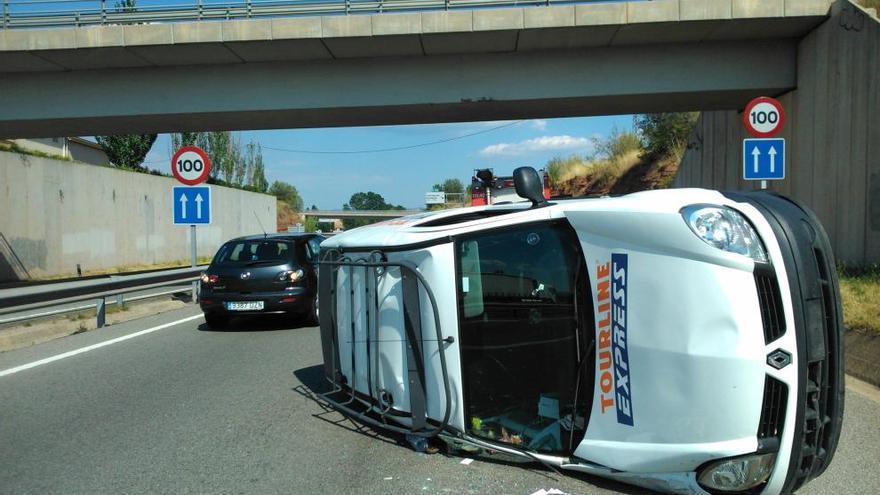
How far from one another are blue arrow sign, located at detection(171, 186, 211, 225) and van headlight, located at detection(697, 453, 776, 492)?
13466 millimetres

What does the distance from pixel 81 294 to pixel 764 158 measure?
432 inches

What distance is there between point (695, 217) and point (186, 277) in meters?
13.7

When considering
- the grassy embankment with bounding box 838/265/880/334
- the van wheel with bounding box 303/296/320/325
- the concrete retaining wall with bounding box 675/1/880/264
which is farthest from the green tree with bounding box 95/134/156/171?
the grassy embankment with bounding box 838/265/880/334

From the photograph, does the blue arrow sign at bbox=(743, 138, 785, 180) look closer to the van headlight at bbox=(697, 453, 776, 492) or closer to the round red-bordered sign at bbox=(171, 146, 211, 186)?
the van headlight at bbox=(697, 453, 776, 492)

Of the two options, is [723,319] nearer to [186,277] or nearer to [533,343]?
[533,343]

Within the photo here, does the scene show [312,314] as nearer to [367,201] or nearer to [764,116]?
[764,116]

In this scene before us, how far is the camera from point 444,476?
13.3 ft

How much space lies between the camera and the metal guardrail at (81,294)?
31.3 ft

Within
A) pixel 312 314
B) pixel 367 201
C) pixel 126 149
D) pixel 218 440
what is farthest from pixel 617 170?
pixel 367 201

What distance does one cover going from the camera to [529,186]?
4191 millimetres

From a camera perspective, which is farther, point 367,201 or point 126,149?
point 367,201

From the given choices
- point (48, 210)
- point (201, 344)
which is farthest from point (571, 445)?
point (48, 210)

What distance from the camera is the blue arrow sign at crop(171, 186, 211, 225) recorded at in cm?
1493

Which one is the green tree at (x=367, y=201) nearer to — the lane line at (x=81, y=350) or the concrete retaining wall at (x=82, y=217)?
the concrete retaining wall at (x=82, y=217)
